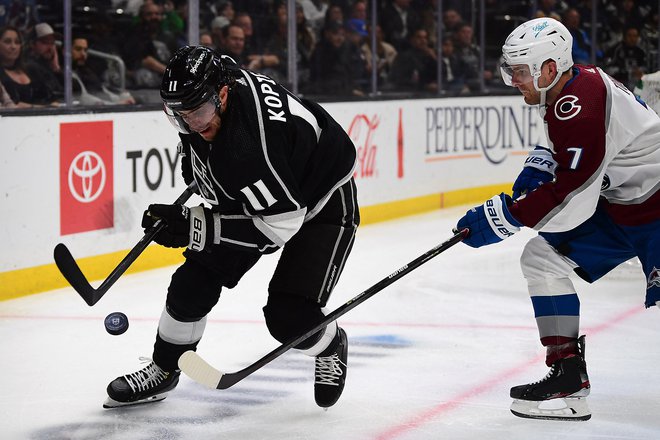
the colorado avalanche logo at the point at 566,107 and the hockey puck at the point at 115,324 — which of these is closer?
the colorado avalanche logo at the point at 566,107

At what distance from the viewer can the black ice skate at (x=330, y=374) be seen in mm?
3059

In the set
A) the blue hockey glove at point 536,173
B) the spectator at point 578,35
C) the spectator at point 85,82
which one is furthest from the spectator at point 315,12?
the blue hockey glove at point 536,173

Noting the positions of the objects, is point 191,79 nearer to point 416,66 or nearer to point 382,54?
point 382,54

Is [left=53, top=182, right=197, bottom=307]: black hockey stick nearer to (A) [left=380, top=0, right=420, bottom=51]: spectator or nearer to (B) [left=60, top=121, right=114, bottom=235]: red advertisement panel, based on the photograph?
(B) [left=60, top=121, right=114, bottom=235]: red advertisement panel

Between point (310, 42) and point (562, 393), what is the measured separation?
4.57m

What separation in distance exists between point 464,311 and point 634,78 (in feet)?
19.0

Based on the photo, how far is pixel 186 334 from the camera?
3.01 m

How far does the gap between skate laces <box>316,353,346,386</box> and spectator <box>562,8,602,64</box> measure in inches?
280

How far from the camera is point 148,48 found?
235 inches

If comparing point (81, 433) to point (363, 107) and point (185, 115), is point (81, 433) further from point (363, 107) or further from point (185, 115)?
point (363, 107)

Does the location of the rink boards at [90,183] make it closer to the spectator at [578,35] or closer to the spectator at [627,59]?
the spectator at [578,35]

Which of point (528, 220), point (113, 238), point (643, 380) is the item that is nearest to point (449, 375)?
point (643, 380)

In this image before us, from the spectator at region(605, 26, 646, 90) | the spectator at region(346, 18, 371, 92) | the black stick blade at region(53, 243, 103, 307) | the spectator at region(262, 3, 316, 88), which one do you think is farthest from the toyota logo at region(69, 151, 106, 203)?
the spectator at region(605, 26, 646, 90)

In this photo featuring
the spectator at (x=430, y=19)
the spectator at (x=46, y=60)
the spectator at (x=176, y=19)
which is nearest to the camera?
the spectator at (x=46, y=60)
